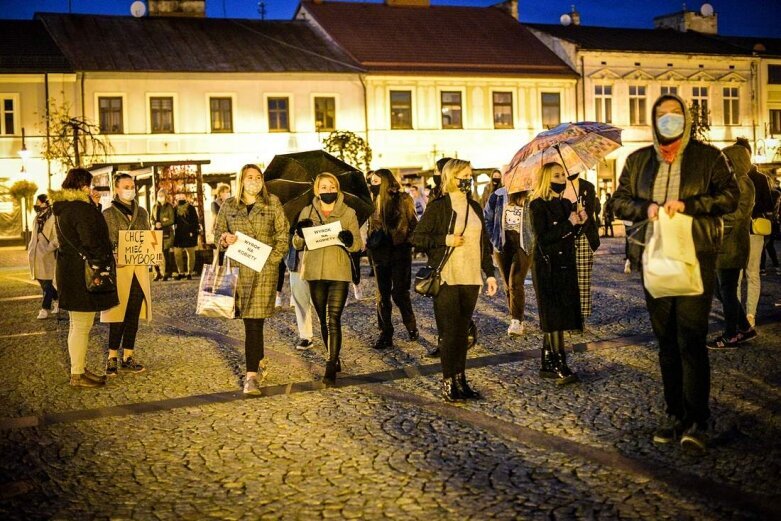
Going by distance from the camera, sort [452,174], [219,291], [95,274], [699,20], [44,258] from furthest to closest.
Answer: [699,20], [44,258], [95,274], [219,291], [452,174]

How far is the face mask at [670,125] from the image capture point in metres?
5.54

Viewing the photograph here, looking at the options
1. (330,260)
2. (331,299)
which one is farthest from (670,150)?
(331,299)

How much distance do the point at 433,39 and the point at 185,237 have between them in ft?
84.1

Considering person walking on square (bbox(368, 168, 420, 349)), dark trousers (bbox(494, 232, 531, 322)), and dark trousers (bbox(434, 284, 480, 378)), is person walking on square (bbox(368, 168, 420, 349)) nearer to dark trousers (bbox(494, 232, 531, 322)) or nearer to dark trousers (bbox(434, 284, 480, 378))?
dark trousers (bbox(494, 232, 531, 322))

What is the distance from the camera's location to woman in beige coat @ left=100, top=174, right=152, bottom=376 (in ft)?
28.8

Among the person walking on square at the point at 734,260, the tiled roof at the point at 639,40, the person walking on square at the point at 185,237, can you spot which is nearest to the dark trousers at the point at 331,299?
the person walking on square at the point at 734,260

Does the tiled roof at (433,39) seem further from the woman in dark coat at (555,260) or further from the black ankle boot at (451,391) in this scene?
the black ankle boot at (451,391)

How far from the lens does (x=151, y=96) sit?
37594mm

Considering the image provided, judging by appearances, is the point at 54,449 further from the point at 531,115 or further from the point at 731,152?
the point at 531,115

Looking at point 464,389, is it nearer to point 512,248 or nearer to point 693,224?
point 693,224

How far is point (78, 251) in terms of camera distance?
7.98m

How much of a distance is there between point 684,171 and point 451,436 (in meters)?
2.26

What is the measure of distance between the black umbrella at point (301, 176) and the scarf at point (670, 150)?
161 inches

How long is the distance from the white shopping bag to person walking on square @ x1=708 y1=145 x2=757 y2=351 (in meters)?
3.48
